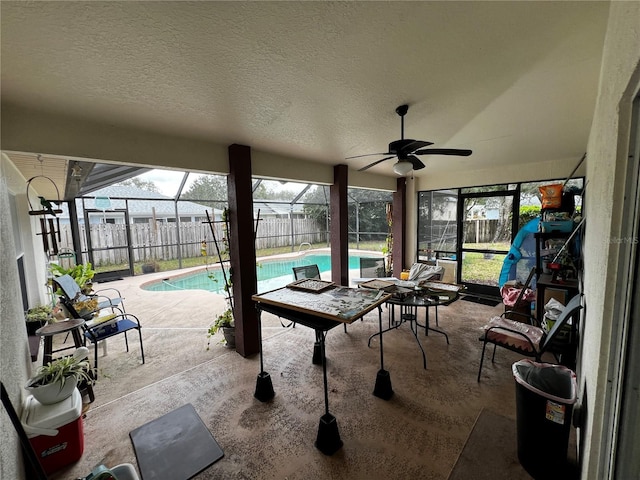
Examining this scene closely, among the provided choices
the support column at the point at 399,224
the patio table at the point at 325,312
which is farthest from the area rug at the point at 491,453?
the support column at the point at 399,224

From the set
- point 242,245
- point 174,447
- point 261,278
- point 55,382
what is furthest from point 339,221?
point 261,278

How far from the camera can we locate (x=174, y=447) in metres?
1.82

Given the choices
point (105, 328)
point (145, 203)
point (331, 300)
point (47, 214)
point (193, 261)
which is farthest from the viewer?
point (193, 261)

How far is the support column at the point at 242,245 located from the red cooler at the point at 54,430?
146 cm

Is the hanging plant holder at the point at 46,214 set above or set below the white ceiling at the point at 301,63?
below

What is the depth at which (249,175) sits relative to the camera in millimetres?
2990

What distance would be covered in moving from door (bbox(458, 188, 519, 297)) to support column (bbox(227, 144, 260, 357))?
4098mm

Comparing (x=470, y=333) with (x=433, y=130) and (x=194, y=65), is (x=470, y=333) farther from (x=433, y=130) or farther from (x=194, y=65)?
(x=194, y=65)

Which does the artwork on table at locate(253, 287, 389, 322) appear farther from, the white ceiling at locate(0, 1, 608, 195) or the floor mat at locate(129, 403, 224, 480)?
the white ceiling at locate(0, 1, 608, 195)

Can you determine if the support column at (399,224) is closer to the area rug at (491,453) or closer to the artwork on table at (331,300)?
the artwork on table at (331,300)

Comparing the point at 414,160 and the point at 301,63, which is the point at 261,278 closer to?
the point at 414,160

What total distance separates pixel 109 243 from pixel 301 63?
25.2ft

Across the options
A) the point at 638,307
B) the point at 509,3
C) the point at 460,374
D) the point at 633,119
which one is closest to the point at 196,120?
the point at 509,3

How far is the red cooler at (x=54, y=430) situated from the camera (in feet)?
5.18
